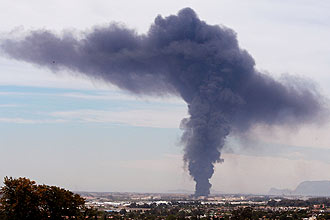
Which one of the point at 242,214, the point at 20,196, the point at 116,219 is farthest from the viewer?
the point at 116,219

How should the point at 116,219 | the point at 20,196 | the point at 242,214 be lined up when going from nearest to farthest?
1. the point at 20,196
2. the point at 242,214
3. the point at 116,219

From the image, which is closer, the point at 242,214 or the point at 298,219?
the point at 242,214

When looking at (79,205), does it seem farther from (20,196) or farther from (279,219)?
(279,219)

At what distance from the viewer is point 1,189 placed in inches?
2544

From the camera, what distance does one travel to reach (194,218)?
136 m

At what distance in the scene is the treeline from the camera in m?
64.4

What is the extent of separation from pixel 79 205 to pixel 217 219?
221 feet

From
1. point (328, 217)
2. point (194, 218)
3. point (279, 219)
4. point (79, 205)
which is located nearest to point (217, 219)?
point (194, 218)

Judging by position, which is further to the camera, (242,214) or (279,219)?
(279,219)

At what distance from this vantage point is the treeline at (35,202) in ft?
211

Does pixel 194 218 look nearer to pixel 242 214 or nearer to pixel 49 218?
pixel 242 214

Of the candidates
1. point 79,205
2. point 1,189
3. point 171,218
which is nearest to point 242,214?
point 171,218

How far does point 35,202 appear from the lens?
65375mm

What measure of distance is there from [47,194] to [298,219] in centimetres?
8495
